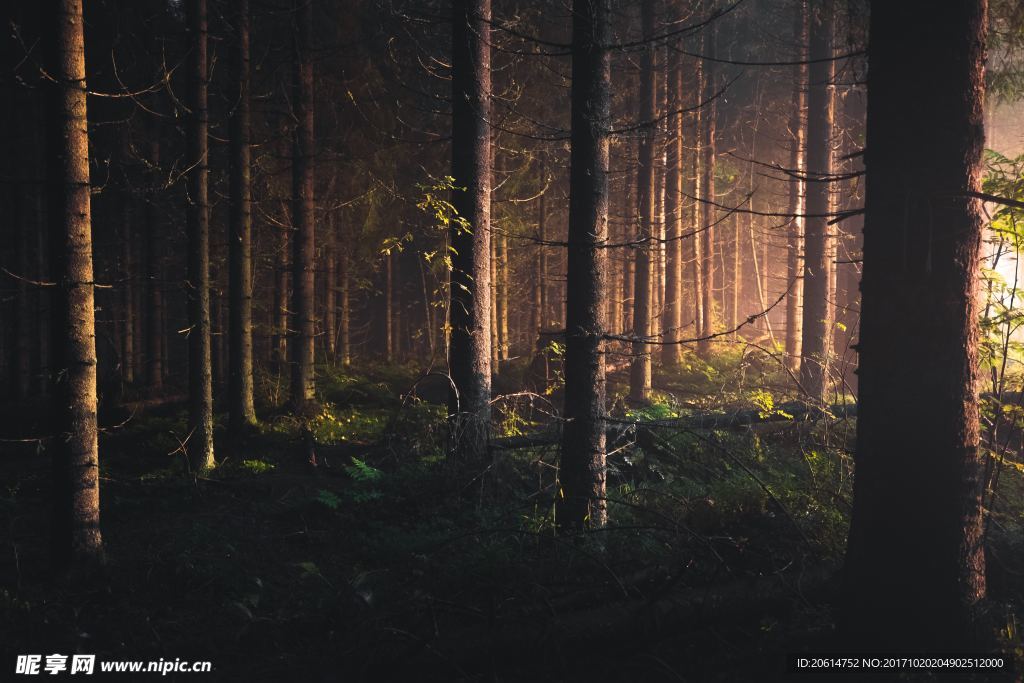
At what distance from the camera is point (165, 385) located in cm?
1958

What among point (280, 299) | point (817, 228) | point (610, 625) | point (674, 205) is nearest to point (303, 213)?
point (280, 299)

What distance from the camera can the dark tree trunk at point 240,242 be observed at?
13805 millimetres

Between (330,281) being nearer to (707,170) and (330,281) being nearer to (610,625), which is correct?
(707,170)

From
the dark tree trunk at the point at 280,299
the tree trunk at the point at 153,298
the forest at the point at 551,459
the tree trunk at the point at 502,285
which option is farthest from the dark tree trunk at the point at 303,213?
the tree trunk at the point at 502,285

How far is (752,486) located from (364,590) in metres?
4.28

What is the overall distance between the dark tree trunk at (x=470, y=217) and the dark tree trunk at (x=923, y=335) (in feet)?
19.0

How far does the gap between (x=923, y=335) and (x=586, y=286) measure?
3.27 m

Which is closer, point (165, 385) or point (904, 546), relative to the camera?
point (904, 546)

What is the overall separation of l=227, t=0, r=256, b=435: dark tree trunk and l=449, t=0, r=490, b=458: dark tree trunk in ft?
20.5

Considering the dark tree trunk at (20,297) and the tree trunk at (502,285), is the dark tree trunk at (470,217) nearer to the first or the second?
the tree trunk at (502,285)

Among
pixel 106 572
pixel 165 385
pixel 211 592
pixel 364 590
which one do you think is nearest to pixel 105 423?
pixel 165 385

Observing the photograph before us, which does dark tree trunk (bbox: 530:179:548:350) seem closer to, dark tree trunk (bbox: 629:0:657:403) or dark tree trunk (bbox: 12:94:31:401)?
dark tree trunk (bbox: 629:0:657:403)

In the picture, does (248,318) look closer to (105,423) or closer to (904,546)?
(105,423)

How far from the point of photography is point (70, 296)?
668 cm
